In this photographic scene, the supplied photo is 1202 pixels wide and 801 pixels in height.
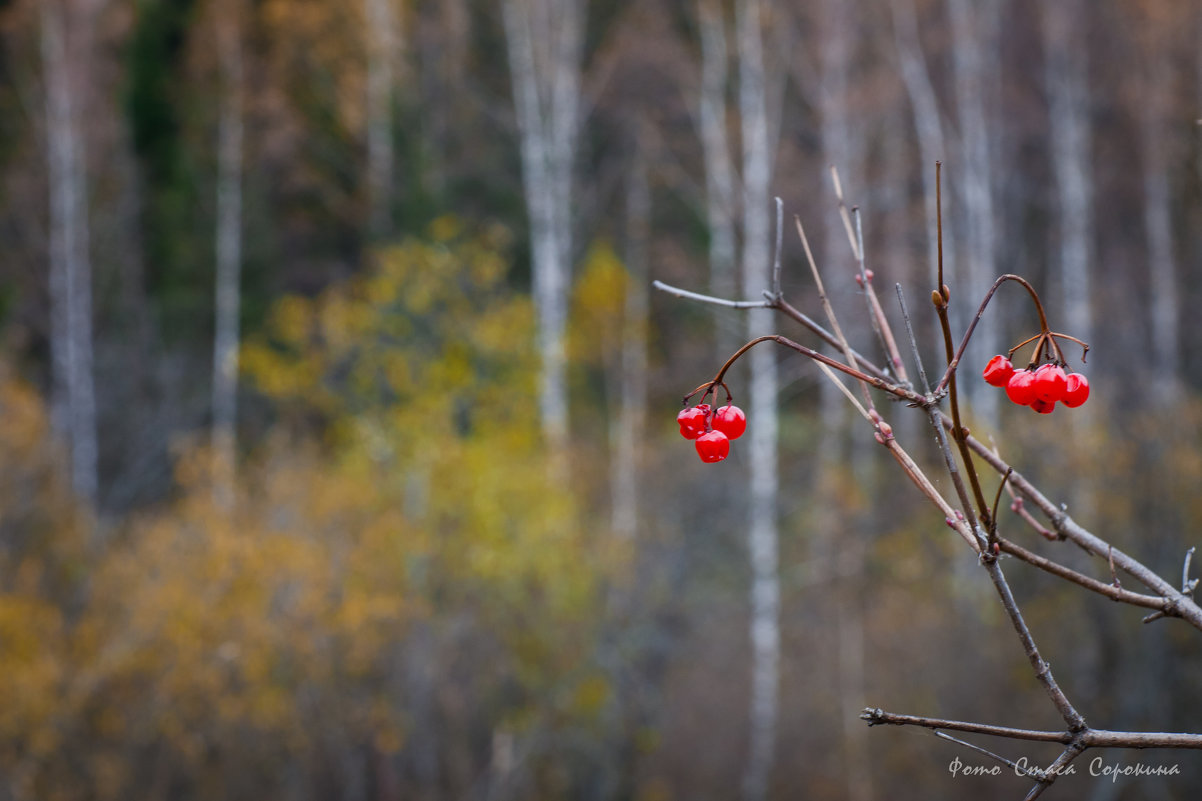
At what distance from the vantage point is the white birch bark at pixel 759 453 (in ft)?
23.4

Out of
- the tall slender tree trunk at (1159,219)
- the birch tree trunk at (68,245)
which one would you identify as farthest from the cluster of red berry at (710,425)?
the birch tree trunk at (68,245)

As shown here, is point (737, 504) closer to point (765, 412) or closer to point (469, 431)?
point (765, 412)

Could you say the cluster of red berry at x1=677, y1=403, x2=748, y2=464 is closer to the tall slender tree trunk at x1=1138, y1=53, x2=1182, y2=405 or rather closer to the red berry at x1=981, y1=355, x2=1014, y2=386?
the red berry at x1=981, y1=355, x2=1014, y2=386

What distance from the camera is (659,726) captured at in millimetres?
6773

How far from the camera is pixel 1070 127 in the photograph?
9.78 metres

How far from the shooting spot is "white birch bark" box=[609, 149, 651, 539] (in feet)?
31.3

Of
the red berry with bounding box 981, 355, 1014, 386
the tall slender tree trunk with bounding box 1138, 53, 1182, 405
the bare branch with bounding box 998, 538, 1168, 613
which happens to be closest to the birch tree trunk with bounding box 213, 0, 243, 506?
the tall slender tree trunk with bounding box 1138, 53, 1182, 405

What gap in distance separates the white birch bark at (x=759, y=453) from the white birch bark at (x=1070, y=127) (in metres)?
3.85

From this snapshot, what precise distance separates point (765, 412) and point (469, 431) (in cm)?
305

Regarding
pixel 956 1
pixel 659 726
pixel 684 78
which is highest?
pixel 956 1

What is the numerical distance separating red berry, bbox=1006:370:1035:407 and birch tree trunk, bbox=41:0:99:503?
12.5 m

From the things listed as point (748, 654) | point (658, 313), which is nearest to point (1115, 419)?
point (748, 654)

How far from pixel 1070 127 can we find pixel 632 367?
19.6 ft

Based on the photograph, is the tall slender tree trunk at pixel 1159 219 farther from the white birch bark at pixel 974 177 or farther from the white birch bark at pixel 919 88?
the white birch bark at pixel 919 88
